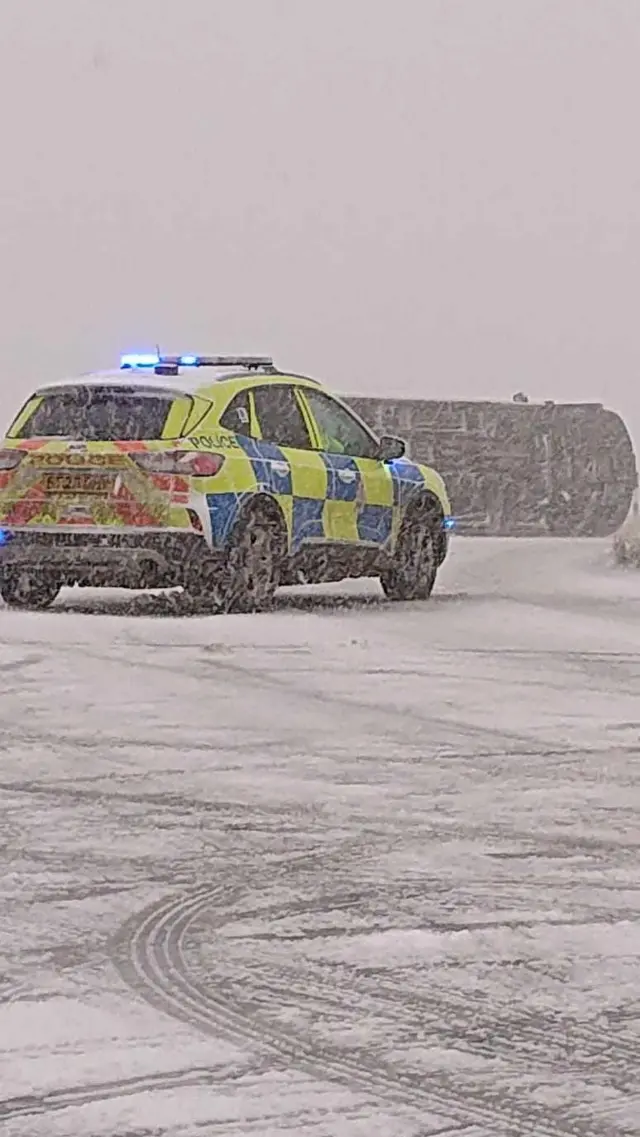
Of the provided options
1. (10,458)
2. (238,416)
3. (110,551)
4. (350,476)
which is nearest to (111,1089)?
(110,551)

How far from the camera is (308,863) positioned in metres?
5.10

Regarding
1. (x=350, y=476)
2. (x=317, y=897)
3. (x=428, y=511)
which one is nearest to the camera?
(x=317, y=897)

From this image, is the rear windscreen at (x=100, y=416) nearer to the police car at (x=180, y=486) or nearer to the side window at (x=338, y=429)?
the police car at (x=180, y=486)

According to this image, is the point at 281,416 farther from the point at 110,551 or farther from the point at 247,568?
the point at 110,551

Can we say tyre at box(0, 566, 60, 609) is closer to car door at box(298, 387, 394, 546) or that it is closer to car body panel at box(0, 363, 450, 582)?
car body panel at box(0, 363, 450, 582)

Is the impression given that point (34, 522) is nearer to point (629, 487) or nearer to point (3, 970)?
point (3, 970)

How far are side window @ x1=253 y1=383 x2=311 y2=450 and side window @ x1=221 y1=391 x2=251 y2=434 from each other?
0.45ft

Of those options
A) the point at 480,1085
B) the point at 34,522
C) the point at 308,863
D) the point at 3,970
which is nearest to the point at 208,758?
the point at 308,863

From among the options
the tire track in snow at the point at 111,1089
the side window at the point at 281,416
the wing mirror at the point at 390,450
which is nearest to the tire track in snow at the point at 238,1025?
the tire track in snow at the point at 111,1089

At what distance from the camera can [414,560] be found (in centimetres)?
1414

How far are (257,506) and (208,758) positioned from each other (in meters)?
5.62

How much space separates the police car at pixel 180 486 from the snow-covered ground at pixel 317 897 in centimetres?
225

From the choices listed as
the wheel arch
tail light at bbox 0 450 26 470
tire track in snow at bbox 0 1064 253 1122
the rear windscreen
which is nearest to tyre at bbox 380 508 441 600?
the wheel arch

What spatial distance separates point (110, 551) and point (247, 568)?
2.83 feet
